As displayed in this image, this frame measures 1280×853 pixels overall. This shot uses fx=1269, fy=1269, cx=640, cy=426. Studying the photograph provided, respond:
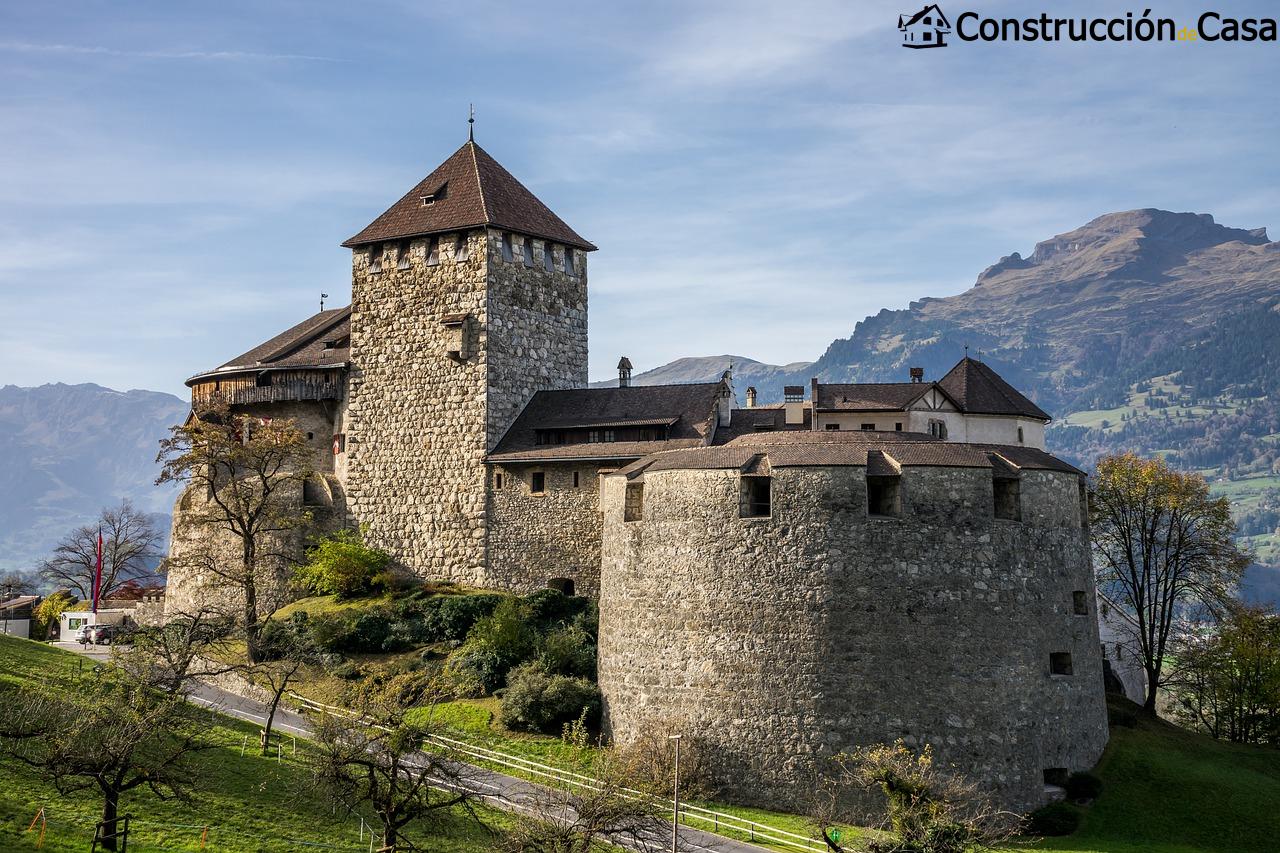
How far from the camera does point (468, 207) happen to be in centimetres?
5409

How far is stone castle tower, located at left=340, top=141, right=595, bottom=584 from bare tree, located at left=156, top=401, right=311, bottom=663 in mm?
2990

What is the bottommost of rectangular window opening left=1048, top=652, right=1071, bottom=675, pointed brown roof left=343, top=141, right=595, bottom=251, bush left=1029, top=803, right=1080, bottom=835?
bush left=1029, top=803, right=1080, bottom=835

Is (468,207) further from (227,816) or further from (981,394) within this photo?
(227,816)

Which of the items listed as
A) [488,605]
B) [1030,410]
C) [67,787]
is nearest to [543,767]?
[488,605]

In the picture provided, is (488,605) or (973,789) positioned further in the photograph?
(488,605)

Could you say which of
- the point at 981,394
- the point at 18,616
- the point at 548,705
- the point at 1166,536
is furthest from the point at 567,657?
the point at 18,616

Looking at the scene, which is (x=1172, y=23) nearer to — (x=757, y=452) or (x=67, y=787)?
(x=757, y=452)

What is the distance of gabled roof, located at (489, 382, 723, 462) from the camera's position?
49344 mm

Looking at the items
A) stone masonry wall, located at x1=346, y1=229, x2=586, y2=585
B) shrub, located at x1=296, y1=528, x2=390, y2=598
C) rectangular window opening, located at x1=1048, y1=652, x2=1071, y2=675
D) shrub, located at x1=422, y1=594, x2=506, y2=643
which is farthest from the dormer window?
rectangular window opening, located at x1=1048, y1=652, x2=1071, y2=675

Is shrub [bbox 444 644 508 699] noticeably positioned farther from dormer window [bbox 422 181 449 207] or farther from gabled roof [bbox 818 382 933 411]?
dormer window [bbox 422 181 449 207]

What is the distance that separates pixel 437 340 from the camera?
53.5 meters

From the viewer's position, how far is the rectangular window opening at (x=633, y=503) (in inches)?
1683

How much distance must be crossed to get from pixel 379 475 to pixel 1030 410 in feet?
91.9

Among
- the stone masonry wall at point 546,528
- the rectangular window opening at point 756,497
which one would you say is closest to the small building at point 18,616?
the stone masonry wall at point 546,528
